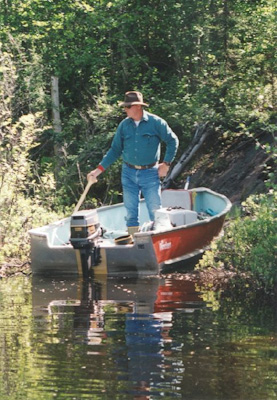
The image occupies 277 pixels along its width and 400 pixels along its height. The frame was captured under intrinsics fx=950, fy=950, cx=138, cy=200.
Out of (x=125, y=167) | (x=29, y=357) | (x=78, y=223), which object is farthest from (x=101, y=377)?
(x=125, y=167)

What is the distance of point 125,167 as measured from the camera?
1259cm

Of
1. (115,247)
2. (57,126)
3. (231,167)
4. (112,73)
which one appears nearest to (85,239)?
(115,247)

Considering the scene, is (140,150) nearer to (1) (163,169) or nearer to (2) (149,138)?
(2) (149,138)

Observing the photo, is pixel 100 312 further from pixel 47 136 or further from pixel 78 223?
pixel 47 136

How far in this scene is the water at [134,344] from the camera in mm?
6285

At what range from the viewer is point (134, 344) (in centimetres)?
772

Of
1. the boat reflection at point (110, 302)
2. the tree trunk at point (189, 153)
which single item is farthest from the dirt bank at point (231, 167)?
the boat reflection at point (110, 302)

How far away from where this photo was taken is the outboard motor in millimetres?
11695

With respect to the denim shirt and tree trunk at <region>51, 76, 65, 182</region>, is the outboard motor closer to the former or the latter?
the denim shirt

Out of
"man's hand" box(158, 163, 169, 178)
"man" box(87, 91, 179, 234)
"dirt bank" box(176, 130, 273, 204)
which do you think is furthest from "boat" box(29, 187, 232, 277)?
"dirt bank" box(176, 130, 273, 204)

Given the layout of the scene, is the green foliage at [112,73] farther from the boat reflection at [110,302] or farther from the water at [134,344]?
the water at [134,344]

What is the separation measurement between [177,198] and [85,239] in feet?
12.4

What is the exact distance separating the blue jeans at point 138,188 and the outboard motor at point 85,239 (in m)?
0.72

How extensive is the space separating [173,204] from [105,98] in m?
3.93
